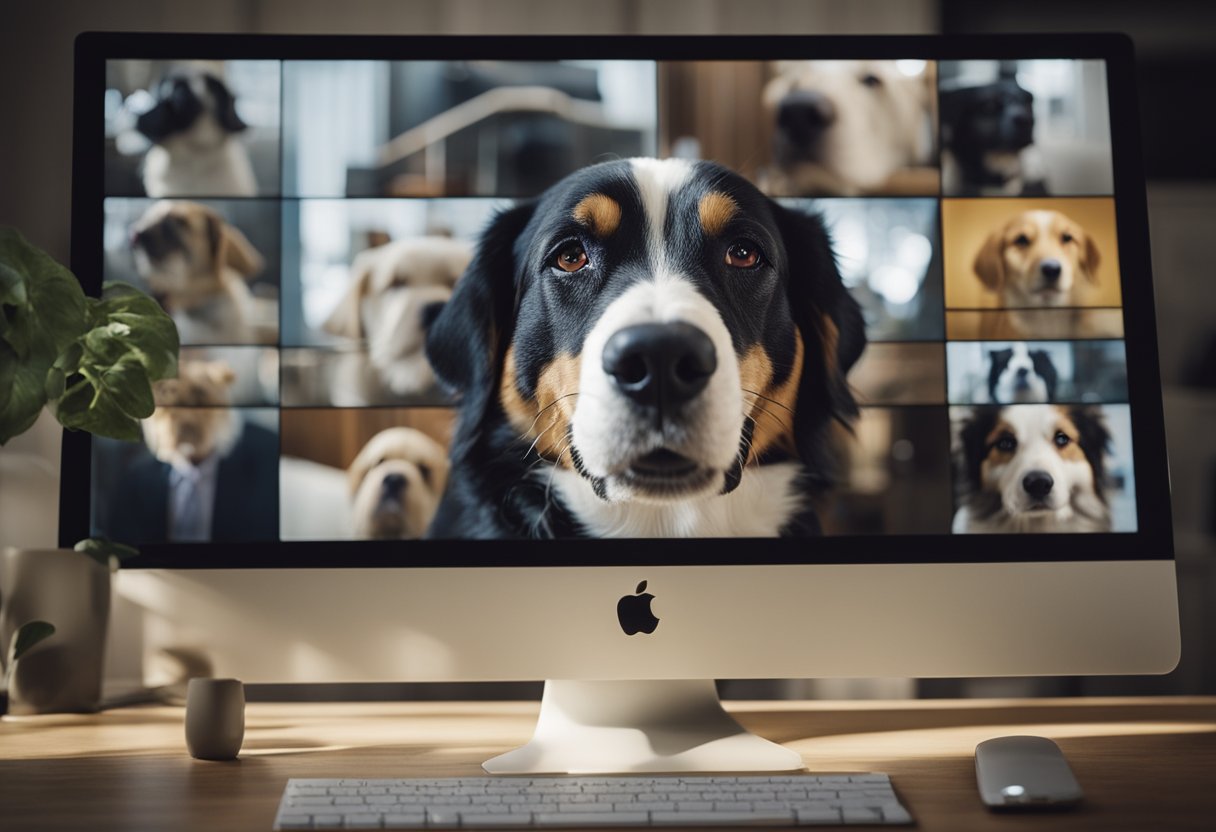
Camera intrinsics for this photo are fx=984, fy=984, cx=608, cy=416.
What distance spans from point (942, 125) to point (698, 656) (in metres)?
0.72

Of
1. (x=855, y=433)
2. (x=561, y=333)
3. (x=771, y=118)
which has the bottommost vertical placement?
(x=855, y=433)

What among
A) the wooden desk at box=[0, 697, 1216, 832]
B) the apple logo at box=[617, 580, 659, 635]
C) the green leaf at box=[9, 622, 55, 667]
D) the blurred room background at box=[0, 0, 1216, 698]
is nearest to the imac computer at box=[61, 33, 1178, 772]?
the apple logo at box=[617, 580, 659, 635]

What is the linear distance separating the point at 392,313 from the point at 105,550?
0.44 meters

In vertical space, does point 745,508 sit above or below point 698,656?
above

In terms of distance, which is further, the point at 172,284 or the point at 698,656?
the point at 172,284

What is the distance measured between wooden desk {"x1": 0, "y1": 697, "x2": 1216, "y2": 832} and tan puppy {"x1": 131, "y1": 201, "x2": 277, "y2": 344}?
50 centimetres

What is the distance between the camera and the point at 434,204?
1237 millimetres

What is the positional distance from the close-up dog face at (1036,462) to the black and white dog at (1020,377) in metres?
0.01

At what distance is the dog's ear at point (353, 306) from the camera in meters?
1.23

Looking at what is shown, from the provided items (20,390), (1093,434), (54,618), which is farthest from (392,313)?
(1093,434)

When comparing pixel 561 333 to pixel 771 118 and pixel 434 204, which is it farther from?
pixel 771 118

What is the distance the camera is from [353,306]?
4.09ft

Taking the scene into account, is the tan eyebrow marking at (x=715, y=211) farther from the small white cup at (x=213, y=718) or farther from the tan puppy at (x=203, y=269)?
the small white cup at (x=213, y=718)

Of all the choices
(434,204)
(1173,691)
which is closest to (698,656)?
(434,204)
